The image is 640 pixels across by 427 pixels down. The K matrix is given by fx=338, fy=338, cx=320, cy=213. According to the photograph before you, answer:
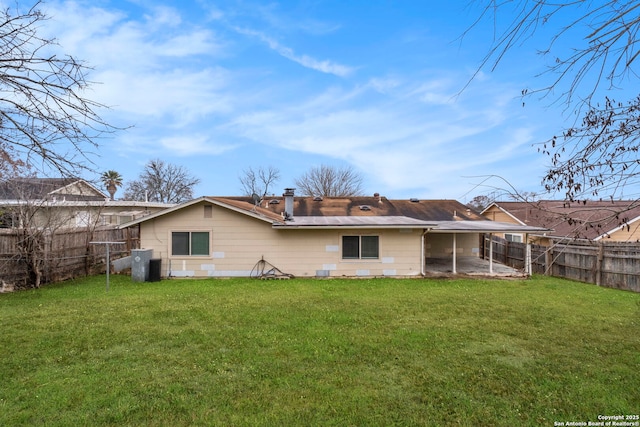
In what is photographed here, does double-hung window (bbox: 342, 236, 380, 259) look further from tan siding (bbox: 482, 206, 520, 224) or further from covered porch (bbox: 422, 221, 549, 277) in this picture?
tan siding (bbox: 482, 206, 520, 224)

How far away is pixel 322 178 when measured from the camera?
40344mm

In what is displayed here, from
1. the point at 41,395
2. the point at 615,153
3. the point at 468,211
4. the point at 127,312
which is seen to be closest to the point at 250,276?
the point at 127,312

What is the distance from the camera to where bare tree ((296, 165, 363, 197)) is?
131 ft

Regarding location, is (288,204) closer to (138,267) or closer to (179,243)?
(179,243)

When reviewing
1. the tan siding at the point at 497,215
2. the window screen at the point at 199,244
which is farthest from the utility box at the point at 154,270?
the tan siding at the point at 497,215

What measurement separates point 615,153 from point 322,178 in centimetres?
3810

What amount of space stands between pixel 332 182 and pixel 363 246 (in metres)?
27.6

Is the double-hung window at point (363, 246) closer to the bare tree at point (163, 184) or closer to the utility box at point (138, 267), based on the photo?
the utility box at point (138, 267)

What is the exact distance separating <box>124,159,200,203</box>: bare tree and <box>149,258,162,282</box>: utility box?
97.7ft

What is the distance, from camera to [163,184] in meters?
40.3

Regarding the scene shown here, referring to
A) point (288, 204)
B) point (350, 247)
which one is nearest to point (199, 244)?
point (288, 204)

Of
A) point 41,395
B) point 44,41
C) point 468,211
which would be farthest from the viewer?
point 468,211

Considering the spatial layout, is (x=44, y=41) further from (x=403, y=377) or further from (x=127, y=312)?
(x=127, y=312)

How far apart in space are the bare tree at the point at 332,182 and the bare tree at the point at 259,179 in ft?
12.5
